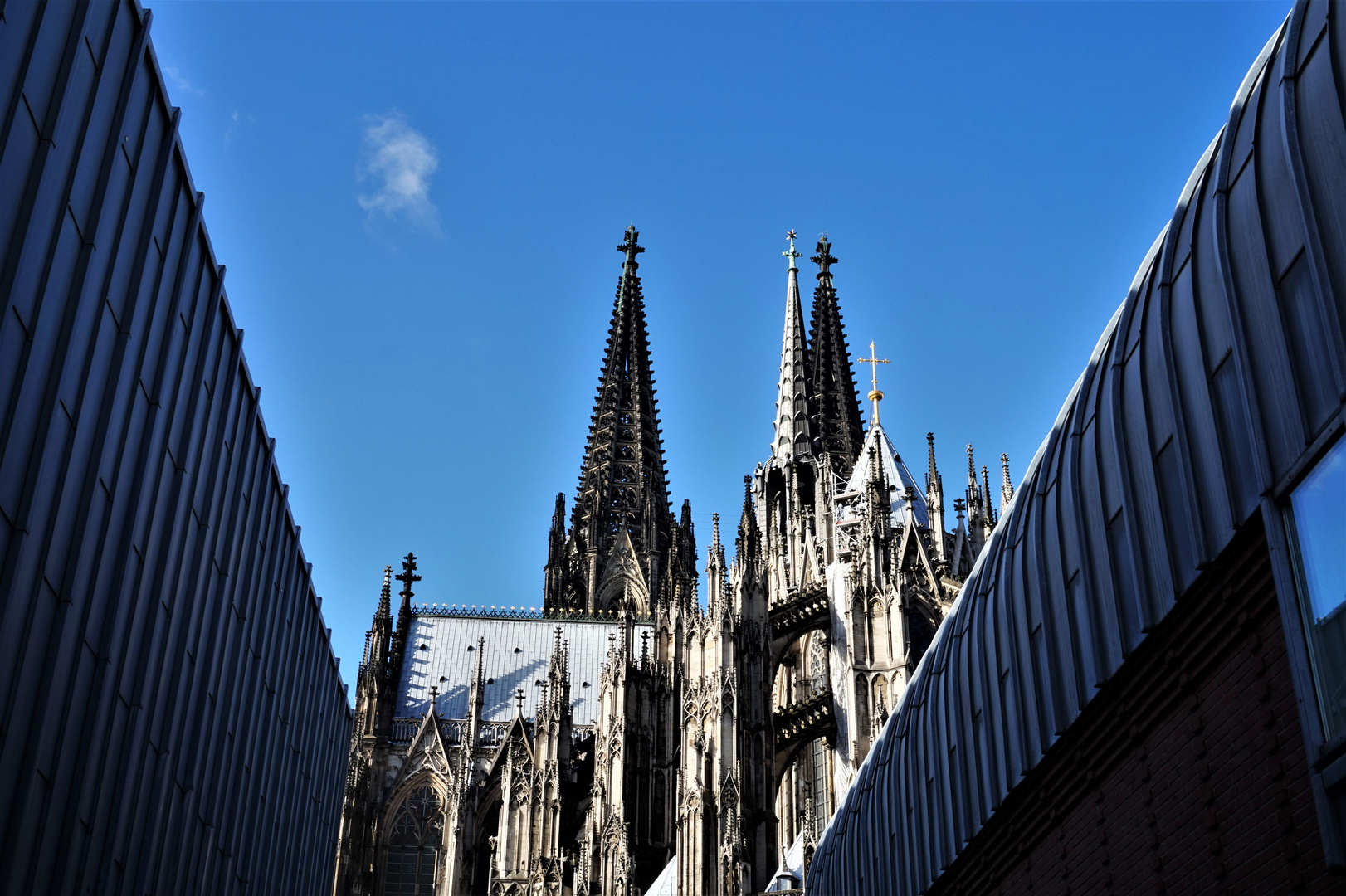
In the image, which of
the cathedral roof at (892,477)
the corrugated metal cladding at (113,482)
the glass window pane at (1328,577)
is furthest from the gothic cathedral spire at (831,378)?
the glass window pane at (1328,577)

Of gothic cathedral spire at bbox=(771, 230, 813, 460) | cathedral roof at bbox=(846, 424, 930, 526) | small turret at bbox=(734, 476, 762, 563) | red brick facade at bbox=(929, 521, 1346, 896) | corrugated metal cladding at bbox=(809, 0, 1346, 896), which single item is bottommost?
red brick facade at bbox=(929, 521, 1346, 896)

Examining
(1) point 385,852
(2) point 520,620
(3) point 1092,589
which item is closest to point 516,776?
(1) point 385,852

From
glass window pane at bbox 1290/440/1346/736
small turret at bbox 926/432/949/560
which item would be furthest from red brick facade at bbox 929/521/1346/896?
small turret at bbox 926/432/949/560

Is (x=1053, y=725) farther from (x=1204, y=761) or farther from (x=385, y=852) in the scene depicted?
(x=385, y=852)

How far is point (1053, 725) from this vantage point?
56.6 ft

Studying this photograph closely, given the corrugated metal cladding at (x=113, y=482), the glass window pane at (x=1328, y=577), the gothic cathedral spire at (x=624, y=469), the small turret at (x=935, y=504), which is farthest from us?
the gothic cathedral spire at (x=624, y=469)

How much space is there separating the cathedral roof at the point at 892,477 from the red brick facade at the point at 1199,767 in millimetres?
39046

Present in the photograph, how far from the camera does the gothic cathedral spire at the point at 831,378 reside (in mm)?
75125

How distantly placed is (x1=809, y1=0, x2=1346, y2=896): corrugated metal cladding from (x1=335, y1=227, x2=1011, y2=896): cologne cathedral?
73.0 ft

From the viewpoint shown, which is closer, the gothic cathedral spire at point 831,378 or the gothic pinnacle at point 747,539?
the gothic pinnacle at point 747,539

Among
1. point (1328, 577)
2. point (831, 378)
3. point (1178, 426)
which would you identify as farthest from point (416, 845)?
point (1328, 577)

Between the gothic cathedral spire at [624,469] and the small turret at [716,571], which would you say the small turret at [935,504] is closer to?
the small turret at [716,571]

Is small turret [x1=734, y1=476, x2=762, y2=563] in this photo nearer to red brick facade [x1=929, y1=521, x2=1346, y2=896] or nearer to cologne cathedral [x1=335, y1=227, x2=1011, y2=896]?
cologne cathedral [x1=335, y1=227, x2=1011, y2=896]

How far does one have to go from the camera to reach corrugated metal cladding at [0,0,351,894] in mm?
14961
